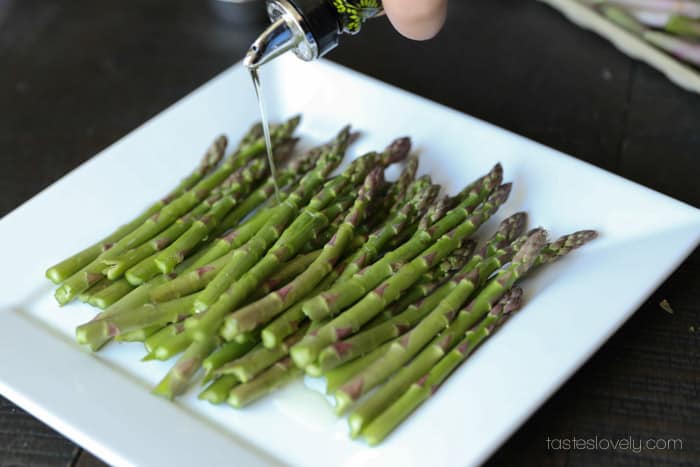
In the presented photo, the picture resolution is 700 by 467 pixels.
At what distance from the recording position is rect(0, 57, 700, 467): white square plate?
1.79m

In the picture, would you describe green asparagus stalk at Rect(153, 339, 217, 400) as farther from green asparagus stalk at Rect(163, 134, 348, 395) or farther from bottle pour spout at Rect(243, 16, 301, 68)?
bottle pour spout at Rect(243, 16, 301, 68)

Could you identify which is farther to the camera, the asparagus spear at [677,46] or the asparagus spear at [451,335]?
the asparagus spear at [677,46]

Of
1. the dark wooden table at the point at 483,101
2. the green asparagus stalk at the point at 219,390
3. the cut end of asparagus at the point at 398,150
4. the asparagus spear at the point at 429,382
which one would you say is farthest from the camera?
the cut end of asparagus at the point at 398,150

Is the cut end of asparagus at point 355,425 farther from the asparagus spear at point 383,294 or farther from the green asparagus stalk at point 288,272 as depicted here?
the green asparagus stalk at point 288,272

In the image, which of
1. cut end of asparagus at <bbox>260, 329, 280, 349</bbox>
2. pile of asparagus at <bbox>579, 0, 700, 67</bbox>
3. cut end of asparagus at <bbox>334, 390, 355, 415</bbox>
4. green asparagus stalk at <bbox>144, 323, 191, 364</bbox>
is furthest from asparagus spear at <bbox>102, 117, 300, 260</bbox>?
pile of asparagus at <bbox>579, 0, 700, 67</bbox>

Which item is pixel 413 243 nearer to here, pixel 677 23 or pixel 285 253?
pixel 285 253

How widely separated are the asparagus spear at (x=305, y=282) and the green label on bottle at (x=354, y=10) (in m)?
0.45

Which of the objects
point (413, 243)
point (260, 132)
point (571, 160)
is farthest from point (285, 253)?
point (571, 160)

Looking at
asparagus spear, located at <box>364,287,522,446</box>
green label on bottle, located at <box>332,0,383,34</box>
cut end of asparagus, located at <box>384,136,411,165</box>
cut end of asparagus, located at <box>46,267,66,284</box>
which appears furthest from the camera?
cut end of asparagus, located at <box>384,136,411,165</box>

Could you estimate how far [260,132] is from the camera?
2719mm

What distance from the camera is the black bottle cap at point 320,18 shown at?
6.74 feet

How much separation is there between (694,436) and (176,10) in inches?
120

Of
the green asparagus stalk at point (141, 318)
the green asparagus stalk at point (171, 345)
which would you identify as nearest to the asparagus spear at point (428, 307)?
the green asparagus stalk at point (171, 345)

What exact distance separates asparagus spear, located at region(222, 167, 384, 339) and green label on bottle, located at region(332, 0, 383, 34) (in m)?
0.45
